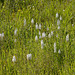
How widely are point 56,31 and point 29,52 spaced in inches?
22.8

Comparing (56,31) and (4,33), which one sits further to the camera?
(4,33)

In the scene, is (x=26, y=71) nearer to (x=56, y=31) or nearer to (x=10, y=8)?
(x=56, y=31)

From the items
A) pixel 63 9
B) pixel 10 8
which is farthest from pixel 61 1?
pixel 10 8

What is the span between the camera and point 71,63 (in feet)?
8.36

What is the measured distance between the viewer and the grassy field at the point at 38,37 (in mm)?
2594

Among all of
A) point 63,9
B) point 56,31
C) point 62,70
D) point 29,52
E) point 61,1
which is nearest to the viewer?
point 62,70

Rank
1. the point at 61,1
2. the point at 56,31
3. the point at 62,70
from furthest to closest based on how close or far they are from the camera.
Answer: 1. the point at 61,1
2. the point at 56,31
3. the point at 62,70

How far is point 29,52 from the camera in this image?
294 cm

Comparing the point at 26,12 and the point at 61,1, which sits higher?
the point at 61,1

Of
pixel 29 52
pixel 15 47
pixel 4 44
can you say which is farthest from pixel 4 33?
pixel 29 52

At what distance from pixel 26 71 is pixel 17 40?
0.83 metres

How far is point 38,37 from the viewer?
11.0 ft

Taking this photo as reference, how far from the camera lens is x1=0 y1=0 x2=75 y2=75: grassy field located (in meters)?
2.59

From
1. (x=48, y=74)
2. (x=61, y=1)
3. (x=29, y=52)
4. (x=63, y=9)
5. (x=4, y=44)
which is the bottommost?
(x=48, y=74)
